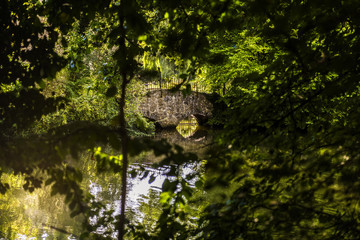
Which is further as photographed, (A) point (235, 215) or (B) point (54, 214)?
(B) point (54, 214)

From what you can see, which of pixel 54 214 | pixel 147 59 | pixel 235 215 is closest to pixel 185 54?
pixel 235 215

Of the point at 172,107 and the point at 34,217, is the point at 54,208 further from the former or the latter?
the point at 172,107

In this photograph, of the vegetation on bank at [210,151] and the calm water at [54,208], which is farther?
the calm water at [54,208]

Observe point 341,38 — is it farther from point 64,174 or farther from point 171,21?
point 64,174

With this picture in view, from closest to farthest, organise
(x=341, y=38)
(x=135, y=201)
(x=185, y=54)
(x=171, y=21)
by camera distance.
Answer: (x=185, y=54) → (x=171, y=21) → (x=341, y=38) → (x=135, y=201)

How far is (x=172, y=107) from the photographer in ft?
86.8

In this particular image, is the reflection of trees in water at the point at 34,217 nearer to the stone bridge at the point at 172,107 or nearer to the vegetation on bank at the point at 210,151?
the vegetation on bank at the point at 210,151

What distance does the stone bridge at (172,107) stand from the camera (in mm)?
25672

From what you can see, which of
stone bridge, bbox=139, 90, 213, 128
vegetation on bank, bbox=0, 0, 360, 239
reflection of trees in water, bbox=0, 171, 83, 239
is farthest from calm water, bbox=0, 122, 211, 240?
stone bridge, bbox=139, 90, 213, 128

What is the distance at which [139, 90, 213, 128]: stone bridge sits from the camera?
25.7 meters

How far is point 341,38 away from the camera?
3.71 m

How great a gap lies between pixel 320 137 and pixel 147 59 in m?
3.19

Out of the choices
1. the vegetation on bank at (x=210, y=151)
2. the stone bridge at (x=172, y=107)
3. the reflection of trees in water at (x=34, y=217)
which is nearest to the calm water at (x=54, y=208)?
the reflection of trees in water at (x=34, y=217)

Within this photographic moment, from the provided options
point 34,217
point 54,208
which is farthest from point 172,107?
→ point 34,217
